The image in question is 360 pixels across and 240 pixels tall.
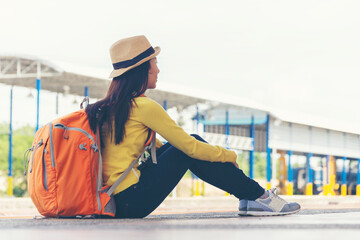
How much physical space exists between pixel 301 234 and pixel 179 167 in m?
1.37

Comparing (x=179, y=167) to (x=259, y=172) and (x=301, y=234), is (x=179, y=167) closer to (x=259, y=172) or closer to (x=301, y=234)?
(x=301, y=234)

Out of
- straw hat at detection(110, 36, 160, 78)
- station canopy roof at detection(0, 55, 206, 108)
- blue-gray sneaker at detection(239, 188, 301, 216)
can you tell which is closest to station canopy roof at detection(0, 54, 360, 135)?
station canopy roof at detection(0, 55, 206, 108)

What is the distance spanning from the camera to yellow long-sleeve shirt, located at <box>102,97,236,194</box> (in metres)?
3.94

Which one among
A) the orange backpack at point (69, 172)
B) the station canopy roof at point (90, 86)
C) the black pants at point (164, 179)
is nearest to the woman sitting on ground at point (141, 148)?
the black pants at point (164, 179)

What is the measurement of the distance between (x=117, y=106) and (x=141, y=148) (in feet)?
0.98

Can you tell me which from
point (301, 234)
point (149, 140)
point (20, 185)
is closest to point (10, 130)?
point (149, 140)

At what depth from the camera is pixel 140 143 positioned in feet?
13.1

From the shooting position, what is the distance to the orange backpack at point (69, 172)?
12.5 feet

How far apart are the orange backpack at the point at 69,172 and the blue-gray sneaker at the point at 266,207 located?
3.01 feet

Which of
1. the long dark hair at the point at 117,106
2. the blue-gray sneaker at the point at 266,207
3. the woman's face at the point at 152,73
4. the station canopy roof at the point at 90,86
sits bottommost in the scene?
the blue-gray sneaker at the point at 266,207

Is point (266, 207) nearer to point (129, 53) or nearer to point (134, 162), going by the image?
point (134, 162)

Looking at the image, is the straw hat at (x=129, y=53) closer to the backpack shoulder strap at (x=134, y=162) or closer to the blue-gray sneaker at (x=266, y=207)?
the backpack shoulder strap at (x=134, y=162)

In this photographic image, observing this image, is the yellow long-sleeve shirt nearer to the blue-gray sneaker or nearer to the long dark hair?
the long dark hair

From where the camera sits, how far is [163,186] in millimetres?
4004
